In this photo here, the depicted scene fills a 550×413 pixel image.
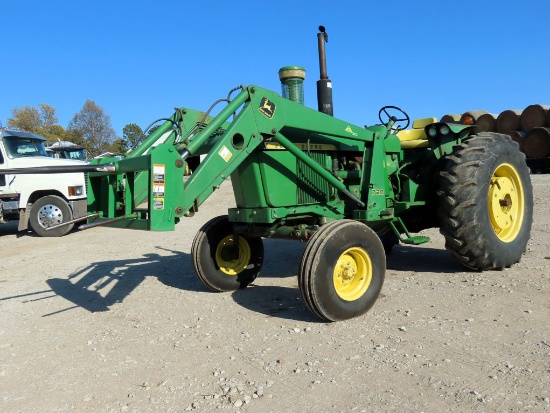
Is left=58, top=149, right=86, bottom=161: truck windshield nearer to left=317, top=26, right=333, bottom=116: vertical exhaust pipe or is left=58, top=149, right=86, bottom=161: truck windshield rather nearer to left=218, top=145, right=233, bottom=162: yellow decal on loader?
left=317, top=26, right=333, bottom=116: vertical exhaust pipe

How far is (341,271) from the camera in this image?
4.23 metres

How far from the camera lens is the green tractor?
3949mm

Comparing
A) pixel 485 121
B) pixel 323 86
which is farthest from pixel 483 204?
pixel 485 121

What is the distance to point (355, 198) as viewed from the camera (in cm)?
485

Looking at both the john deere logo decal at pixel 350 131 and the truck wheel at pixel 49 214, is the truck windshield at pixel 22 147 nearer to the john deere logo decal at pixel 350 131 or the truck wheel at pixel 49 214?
the truck wheel at pixel 49 214

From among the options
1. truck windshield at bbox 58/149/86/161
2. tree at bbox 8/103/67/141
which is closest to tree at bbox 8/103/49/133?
tree at bbox 8/103/67/141

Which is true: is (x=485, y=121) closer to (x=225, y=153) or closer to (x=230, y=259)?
(x=230, y=259)

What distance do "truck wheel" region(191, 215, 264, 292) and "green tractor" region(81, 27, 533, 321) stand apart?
11 mm

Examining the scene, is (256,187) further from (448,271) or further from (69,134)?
(69,134)

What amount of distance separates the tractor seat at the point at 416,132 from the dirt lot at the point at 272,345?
1.62 metres

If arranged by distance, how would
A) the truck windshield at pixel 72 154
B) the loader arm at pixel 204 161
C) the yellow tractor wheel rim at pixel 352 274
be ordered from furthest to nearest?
the truck windshield at pixel 72 154
the yellow tractor wheel rim at pixel 352 274
the loader arm at pixel 204 161

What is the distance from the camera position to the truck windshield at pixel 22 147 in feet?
37.0

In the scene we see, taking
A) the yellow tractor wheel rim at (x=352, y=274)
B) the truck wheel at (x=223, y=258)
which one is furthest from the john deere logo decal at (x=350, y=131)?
the truck wheel at (x=223, y=258)

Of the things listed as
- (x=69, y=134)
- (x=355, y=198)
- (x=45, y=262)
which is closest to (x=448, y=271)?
(x=355, y=198)
